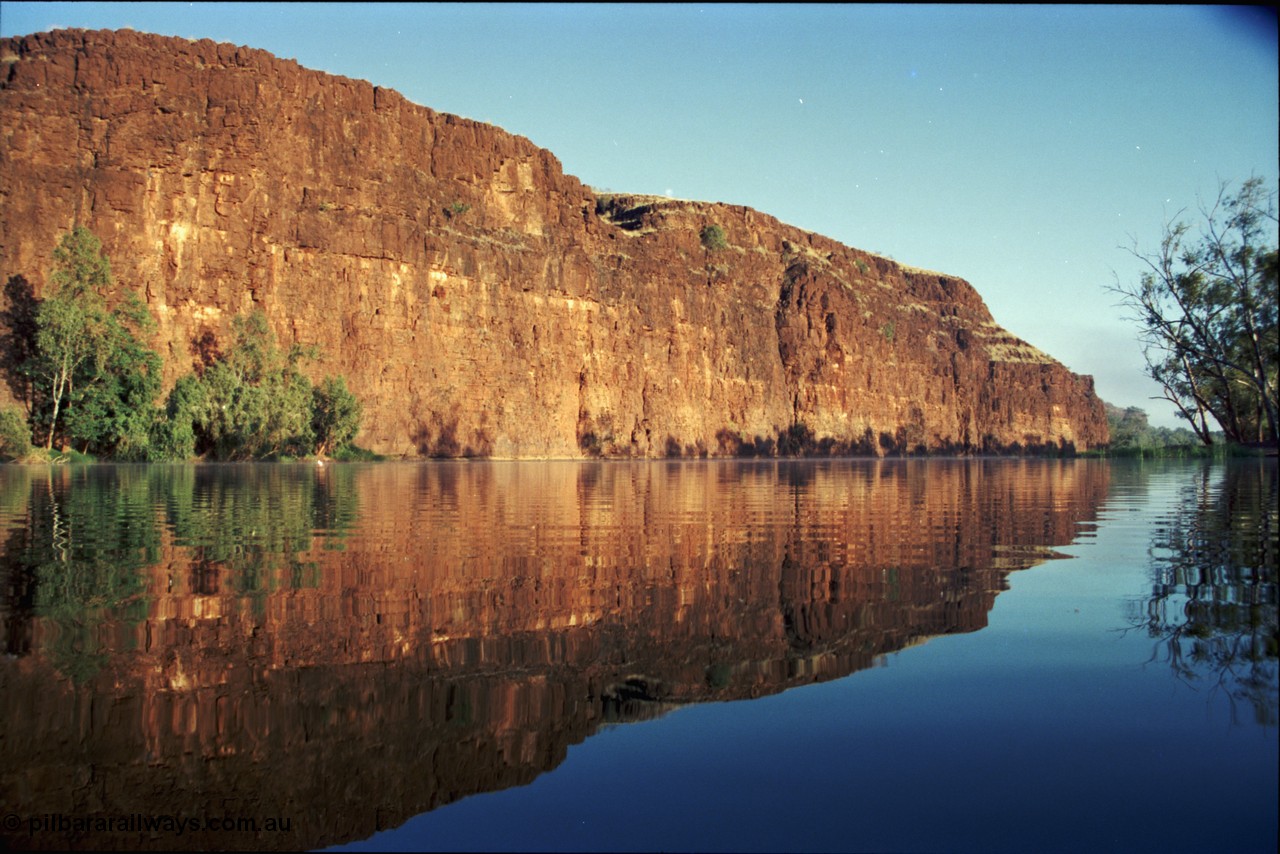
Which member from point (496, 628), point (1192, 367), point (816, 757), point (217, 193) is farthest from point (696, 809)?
point (217, 193)

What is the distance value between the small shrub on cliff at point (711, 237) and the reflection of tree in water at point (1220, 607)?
99.3 metres

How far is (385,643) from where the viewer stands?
5.53 m

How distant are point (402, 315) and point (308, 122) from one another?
16537mm

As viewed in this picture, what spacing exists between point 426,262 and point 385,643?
73.0m

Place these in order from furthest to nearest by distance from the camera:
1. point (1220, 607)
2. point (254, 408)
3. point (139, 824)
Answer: point (254, 408), point (1220, 607), point (139, 824)

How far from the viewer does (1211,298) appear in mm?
30625

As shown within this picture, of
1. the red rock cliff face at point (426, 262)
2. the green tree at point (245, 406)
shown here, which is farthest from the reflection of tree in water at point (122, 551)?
the red rock cliff face at point (426, 262)

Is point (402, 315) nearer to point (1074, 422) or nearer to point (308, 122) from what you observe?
point (308, 122)

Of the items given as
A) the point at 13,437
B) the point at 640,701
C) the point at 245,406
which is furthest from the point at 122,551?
the point at 245,406

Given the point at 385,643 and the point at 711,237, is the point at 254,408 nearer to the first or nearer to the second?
the point at 385,643

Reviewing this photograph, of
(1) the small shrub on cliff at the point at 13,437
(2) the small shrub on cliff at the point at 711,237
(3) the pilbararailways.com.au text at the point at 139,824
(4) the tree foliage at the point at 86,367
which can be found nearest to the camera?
(3) the pilbararailways.com.au text at the point at 139,824

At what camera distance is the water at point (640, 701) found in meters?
3.34

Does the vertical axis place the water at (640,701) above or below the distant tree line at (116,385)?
below

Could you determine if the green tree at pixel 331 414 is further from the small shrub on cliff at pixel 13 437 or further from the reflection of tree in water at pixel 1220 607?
the reflection of tree in water at pixel 1220 607
